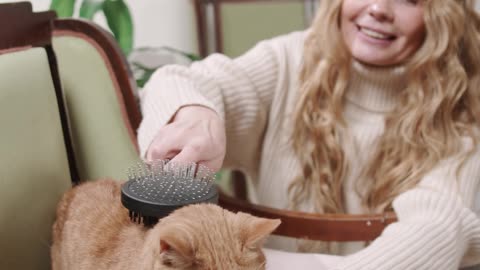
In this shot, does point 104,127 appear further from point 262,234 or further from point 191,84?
point 262,234

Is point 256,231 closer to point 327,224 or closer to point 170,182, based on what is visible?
point 170,182

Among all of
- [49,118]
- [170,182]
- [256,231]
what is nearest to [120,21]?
[49,118]

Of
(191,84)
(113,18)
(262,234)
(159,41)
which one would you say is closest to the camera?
(262,234)

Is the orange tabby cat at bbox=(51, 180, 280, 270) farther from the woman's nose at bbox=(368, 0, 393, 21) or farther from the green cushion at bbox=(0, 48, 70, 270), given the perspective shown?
the woman's nose at bbox=(368, 0, 393, 21)

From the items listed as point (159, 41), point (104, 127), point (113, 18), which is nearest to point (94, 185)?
point (104, 127)

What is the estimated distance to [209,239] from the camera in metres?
0.43

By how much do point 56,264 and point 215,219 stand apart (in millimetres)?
325

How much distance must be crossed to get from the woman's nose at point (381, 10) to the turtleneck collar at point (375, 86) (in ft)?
0.34

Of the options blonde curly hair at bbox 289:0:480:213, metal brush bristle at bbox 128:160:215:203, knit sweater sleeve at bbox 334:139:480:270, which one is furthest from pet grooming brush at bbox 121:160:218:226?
blonde curly hair at bbox 289:0:480:213

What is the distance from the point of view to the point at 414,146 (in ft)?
3.11

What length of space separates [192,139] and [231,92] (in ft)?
1.11

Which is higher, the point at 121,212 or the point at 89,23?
the point at 89,23

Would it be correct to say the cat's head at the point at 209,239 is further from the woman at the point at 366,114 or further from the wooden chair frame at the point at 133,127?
the wooden chair frame at the point at 133,127

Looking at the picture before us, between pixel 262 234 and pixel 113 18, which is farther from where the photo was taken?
pixel 113 18
